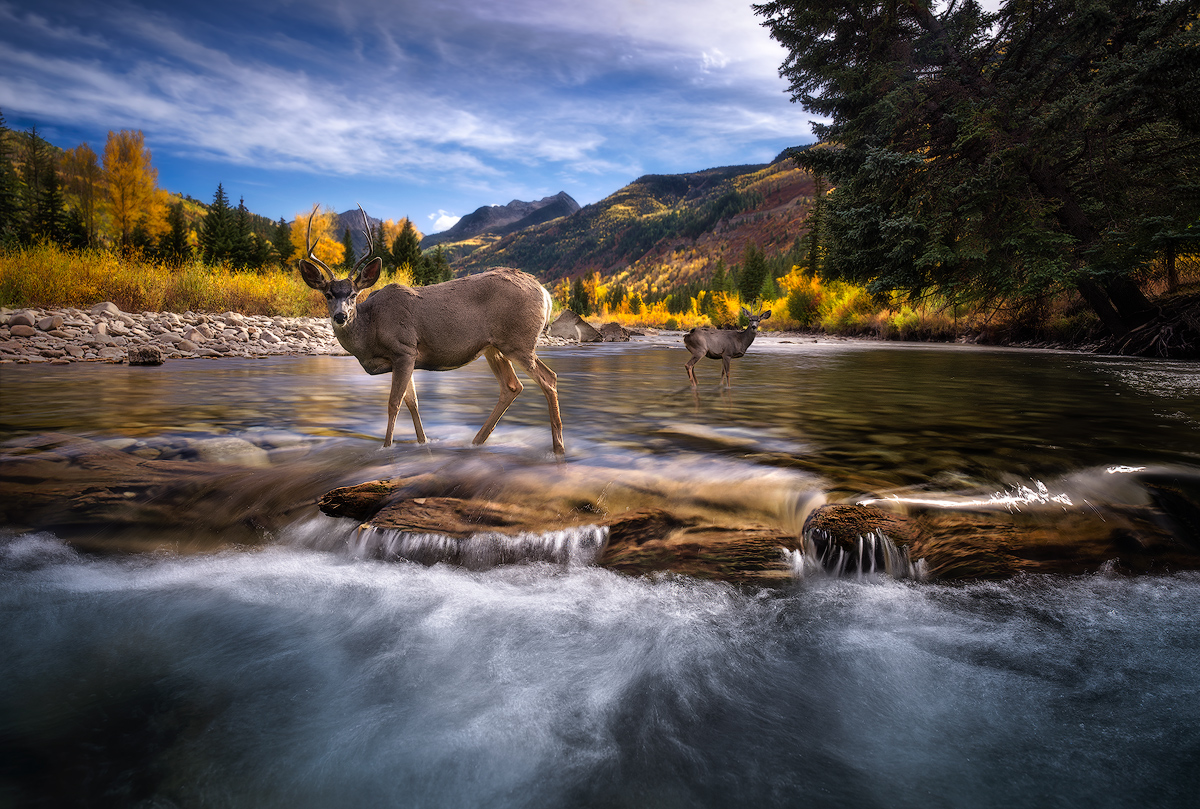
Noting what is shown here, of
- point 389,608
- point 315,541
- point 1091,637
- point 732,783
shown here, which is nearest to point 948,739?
point 732,783

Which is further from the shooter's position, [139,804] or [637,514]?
[637,514]

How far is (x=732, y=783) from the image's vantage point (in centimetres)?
244

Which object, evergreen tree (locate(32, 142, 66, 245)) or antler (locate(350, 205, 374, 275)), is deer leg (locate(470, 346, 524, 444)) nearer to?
antler (locate(350, 205, 374, 275))

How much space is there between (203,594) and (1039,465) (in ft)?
23.8

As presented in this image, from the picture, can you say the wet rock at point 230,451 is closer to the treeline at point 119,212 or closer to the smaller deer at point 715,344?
the smaller deer at point 715,344

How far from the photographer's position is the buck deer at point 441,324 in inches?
239

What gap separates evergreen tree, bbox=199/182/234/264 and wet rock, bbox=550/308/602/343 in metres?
29.0

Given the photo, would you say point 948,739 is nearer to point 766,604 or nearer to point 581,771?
point 766,604

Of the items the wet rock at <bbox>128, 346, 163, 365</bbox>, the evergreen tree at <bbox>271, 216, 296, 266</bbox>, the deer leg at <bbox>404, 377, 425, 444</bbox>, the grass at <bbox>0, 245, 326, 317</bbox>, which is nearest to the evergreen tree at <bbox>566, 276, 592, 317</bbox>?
the evergreen tree at <bbox>271, 216, 296, 266</bbox>

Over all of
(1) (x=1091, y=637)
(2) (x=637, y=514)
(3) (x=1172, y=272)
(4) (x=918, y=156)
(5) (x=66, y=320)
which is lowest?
(1) (x=1091, y=637)

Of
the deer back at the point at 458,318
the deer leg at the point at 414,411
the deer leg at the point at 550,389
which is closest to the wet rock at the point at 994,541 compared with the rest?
the deer leg at the point at 550,389

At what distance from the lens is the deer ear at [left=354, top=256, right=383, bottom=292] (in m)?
5.89

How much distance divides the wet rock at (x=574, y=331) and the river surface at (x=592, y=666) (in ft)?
134

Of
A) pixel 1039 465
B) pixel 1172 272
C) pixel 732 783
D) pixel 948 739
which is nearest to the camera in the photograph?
pixel 732 783
